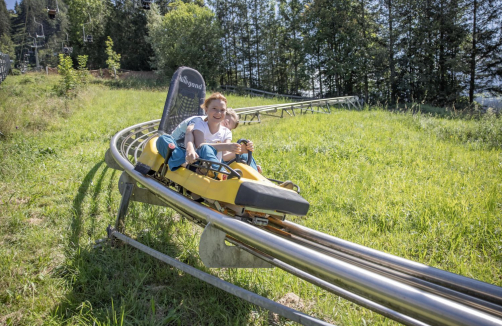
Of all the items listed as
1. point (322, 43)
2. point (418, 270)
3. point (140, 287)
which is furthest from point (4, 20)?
point (418, 270)

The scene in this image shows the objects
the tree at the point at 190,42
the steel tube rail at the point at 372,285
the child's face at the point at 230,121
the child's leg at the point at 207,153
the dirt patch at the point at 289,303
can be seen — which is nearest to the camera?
the steel tube rail at the point at 372,285

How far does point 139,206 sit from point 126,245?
981 mm

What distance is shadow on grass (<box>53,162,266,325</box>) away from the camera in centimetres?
204

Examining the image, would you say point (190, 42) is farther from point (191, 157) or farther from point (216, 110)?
point (191, 157)

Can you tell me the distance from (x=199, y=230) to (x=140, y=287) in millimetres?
1033

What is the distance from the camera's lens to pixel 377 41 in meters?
25.9

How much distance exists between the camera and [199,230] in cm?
333

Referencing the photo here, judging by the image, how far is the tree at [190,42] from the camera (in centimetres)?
A: 2852

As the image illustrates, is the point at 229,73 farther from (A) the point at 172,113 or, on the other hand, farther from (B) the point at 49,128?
(A) the point at 172,113

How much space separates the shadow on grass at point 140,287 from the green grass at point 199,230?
1 cm

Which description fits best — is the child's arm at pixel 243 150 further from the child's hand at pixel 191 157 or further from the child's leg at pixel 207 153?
the child's hand at pixel 191 157

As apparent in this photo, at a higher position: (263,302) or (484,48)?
(484,48)

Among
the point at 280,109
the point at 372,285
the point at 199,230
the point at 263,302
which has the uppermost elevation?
the point at 280,109

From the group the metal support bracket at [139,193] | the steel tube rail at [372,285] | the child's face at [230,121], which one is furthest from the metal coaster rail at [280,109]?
the steel tube rail at [372,285]
